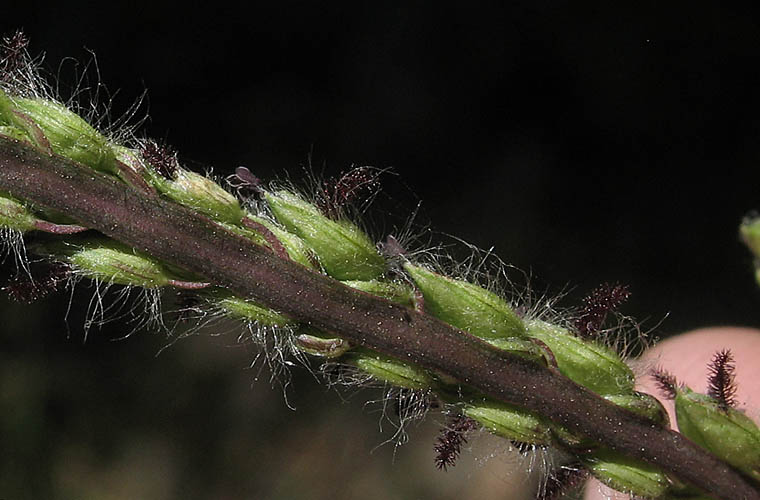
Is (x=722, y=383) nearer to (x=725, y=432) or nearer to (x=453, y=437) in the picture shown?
(x=725, y=432)

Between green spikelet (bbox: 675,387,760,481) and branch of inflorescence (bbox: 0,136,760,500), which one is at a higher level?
green spikelet (bbox: 675,387,760,481)

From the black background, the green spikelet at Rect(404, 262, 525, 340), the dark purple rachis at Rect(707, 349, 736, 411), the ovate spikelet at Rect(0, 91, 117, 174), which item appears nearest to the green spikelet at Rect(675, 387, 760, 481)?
the dark purple rachis at Rect(707, 349, 736, 411)

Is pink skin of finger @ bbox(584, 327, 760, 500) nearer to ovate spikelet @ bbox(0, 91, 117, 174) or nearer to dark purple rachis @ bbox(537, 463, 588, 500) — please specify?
dark purple rachis @ bbox(537, 463, 588, 500)

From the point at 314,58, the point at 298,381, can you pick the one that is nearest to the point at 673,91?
the point at 314,58

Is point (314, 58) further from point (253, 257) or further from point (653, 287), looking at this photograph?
point (253, 257)

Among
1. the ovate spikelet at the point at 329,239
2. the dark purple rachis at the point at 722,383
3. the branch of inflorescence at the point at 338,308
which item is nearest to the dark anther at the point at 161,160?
the branch of inflorescence at the point at 338,308

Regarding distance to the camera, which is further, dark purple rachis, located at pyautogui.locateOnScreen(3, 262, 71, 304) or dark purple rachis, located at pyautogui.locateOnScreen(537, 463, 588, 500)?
dark purple rachis, located at pyautogui.locateOnScreen(537, 463, 588, 500)

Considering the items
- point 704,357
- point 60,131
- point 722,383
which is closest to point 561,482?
point 722,383
